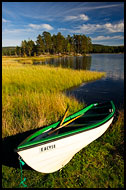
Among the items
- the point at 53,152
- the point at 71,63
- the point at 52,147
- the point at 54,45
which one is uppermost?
the point at 54,45

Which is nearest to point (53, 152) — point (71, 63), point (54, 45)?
point (71, 63)

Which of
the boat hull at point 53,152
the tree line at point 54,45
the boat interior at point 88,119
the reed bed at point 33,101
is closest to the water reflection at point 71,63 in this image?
the reed bed at point 33,101

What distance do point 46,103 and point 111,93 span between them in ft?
22.3

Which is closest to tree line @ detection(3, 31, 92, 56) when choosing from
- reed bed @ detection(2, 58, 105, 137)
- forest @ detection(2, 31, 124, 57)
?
forest @ detection(2, 31, 124, 57)

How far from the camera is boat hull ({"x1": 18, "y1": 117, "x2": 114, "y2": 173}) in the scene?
2.46m

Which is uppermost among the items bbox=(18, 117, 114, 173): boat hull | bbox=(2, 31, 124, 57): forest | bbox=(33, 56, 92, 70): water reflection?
bbox=(2, 31, 124, 57): forest

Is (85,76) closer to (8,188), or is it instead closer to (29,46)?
(8,188)

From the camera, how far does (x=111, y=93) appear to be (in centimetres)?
1055

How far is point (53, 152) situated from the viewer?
2688 millimetres

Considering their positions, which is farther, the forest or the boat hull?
the forest

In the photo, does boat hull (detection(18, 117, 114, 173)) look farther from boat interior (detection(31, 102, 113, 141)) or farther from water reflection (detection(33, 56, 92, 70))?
water reflection (detection(33, 56, 92, 70))

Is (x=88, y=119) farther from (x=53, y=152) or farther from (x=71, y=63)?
(x=71, y=63)

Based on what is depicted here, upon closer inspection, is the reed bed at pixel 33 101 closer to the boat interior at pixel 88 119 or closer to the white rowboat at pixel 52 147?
the boat interior at pixel 88 119

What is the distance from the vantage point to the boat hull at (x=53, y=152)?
2.46 m
